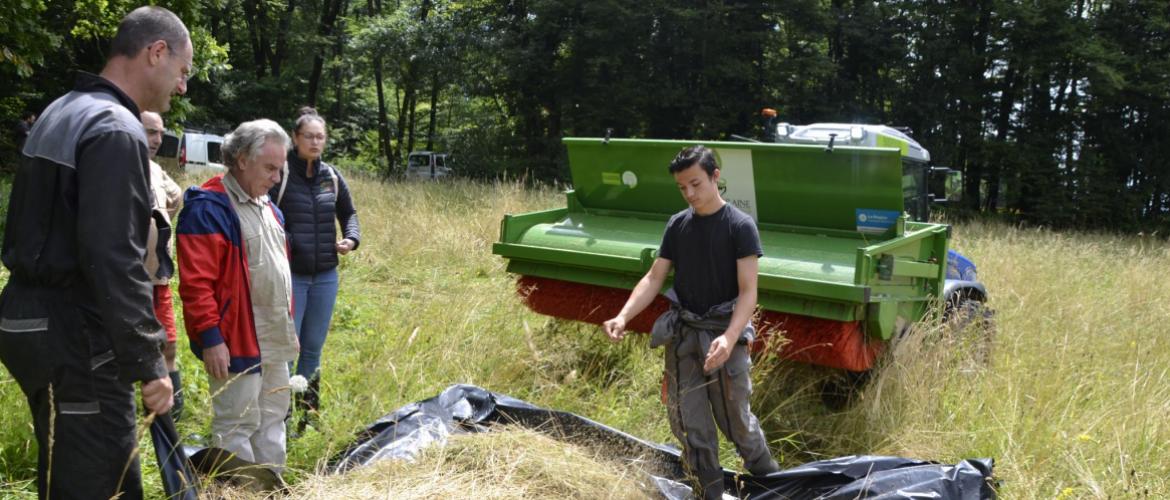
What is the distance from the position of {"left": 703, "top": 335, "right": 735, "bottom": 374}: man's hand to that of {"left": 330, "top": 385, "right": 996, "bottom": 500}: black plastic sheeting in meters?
0.64

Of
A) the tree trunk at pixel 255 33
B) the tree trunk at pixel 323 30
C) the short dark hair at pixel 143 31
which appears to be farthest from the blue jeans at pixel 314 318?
the tree trunk at pixel 323 30

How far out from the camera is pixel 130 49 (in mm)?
2246

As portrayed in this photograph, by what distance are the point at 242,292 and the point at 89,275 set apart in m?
0.94

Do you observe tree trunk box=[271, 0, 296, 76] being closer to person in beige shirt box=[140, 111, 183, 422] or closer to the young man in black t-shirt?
person in beige shirt box=[140, 111, 183, 422]

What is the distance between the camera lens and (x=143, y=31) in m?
2.23

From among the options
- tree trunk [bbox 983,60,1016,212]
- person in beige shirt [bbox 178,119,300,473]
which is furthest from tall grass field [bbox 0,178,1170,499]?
tree trunk [bbox 983,60,1016,212]

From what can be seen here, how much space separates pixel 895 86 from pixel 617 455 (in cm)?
2160

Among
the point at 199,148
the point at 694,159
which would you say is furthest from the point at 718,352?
the point at 199,148

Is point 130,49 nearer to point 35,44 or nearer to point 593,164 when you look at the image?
point 593,164

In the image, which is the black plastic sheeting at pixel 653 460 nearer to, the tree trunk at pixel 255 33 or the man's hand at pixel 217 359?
the man's hand at pixel 217 359

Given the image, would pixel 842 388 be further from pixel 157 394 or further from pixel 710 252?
pixel 157 394

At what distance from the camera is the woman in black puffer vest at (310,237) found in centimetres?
394

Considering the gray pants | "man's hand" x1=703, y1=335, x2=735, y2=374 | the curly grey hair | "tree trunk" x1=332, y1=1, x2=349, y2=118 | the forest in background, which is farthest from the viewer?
"tree trunk" x1=332, y1=1, x2=349, y2=118

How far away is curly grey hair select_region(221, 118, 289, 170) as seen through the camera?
3031 mm
